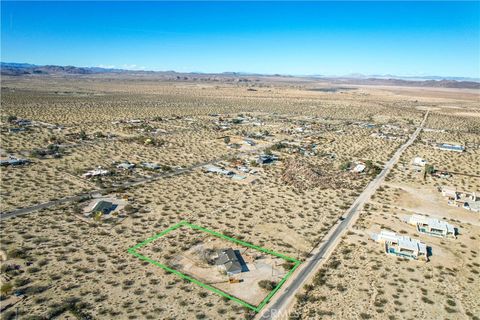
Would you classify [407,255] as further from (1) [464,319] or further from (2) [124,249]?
(2) [124,249]

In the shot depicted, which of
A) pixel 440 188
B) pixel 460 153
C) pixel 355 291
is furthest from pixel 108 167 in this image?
pixel 460 153

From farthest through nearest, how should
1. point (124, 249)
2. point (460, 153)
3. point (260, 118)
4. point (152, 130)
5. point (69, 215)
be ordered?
point (260, 118), point (152, 130), point (460, 153), point (69, 215), point (124, 249)

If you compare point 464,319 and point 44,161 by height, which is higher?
point 44,161

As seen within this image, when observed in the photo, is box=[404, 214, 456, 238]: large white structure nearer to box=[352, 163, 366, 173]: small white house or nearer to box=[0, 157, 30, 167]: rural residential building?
box=[352, 163, 366, 173]: small white house

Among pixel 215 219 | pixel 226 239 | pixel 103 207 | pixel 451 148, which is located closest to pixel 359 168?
pixel 215 219

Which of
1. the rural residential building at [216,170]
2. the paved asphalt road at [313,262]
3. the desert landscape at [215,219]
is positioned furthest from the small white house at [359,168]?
the rural residential building at [216,170]

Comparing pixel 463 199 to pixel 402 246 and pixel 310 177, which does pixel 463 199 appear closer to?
pixel 310 177

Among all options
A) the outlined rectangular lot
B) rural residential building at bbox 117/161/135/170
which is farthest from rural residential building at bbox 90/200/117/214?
rural residential building at bbox 117/161/135/170

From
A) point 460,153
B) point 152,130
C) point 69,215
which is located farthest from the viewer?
point 152,130
